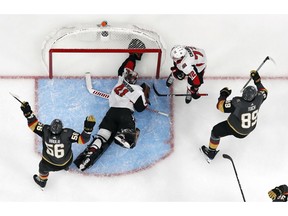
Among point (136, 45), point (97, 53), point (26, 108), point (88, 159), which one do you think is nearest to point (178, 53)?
point (136, 45)

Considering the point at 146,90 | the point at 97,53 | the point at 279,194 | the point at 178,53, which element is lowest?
the point at 279,194

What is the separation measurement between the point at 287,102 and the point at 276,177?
2.62 feet

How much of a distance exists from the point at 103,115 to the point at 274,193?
1.76 metres

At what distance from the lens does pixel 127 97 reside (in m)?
7.04

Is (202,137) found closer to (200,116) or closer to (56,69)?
(200,116)

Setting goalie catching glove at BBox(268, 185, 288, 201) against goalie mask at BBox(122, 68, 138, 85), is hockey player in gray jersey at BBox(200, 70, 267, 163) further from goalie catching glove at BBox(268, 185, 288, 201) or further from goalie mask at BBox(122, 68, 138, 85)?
goalie mask at BBox(122, 68, 138, 85)

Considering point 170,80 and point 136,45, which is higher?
point 136,45

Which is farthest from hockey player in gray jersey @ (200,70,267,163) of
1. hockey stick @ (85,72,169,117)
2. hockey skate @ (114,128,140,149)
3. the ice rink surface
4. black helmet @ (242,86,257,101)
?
hockey skate @ (114,128,140,149)

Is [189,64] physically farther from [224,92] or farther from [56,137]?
[56,137]

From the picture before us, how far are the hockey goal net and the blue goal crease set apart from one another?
0.40ft

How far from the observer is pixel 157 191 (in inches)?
276

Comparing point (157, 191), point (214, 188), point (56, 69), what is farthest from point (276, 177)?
point (56, 69)

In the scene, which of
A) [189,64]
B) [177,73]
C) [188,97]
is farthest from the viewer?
[188,97]

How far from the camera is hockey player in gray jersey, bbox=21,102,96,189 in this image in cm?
636
